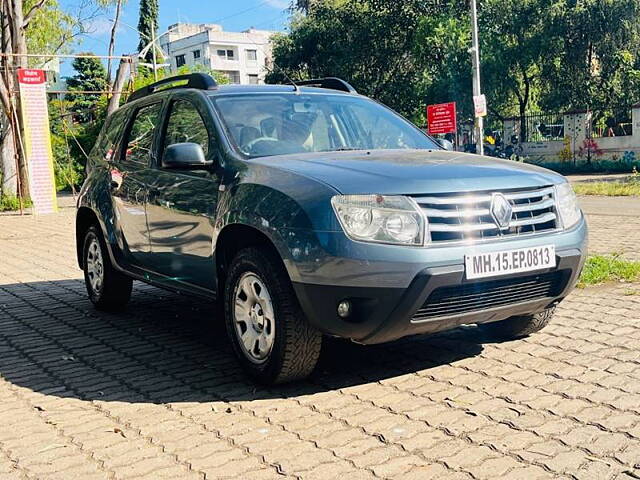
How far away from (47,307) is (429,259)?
4.69 m

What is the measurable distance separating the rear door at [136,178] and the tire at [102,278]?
618 mm

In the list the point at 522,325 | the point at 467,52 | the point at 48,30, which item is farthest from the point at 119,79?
the point at 467,52

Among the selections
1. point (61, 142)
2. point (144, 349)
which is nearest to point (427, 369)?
point (144, 349)

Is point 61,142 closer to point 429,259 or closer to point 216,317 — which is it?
point 216,317

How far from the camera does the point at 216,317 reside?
6.25 m

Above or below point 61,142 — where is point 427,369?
below

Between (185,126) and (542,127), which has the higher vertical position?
(542,127)

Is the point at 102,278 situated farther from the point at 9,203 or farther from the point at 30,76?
the point at 9,203

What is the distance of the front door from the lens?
4.64m

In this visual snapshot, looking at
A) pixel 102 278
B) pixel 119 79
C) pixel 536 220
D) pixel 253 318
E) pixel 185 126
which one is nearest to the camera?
pixel 536 220

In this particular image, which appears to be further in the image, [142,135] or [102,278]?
[102,278]

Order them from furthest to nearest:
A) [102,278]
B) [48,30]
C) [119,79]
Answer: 1. [48,30]
2. [119,79]
3. [102,278]

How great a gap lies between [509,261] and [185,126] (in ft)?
8.34

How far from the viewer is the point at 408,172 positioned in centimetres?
395
